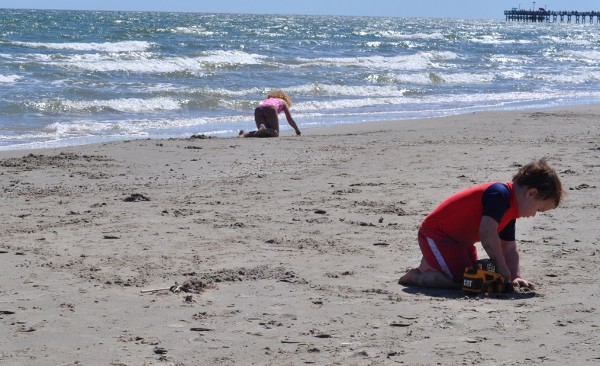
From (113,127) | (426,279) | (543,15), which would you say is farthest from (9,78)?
(543,15)

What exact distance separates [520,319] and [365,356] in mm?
960

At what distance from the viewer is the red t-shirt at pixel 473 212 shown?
5055 millimetres

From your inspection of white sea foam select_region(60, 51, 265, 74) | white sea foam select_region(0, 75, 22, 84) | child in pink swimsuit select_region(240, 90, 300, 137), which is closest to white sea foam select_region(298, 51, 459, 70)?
white sea foam select_region(60, 51, 265, 74)

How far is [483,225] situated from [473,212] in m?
0.16

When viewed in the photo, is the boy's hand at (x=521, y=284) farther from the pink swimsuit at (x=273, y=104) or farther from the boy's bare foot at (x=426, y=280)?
the pink swimsuit at (x=273, y=104)

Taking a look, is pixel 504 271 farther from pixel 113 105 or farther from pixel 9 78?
pixel 9 78

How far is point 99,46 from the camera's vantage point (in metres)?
35.7

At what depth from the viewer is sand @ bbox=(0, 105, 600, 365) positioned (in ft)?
13.3

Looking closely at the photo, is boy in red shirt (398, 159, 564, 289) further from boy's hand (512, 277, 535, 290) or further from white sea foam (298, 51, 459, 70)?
white sea foam (298, 51, 459, 70)

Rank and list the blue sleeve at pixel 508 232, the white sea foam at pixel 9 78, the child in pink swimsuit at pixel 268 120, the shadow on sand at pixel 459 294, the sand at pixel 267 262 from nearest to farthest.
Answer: the sand at pixel 267 262
the shadow on sand at pixel 459 294
the blue sleeve at pixel 508 232
the child in pink swimsuit at pixel 268 120
the white sea foam at pixel 9 78

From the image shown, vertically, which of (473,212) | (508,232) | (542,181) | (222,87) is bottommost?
(222,87)

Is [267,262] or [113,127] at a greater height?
[267,262]

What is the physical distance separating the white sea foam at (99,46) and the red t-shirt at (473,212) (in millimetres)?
28618

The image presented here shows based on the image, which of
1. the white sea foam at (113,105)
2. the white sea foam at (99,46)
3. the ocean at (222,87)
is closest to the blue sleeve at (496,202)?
the ocean at (222,87)
